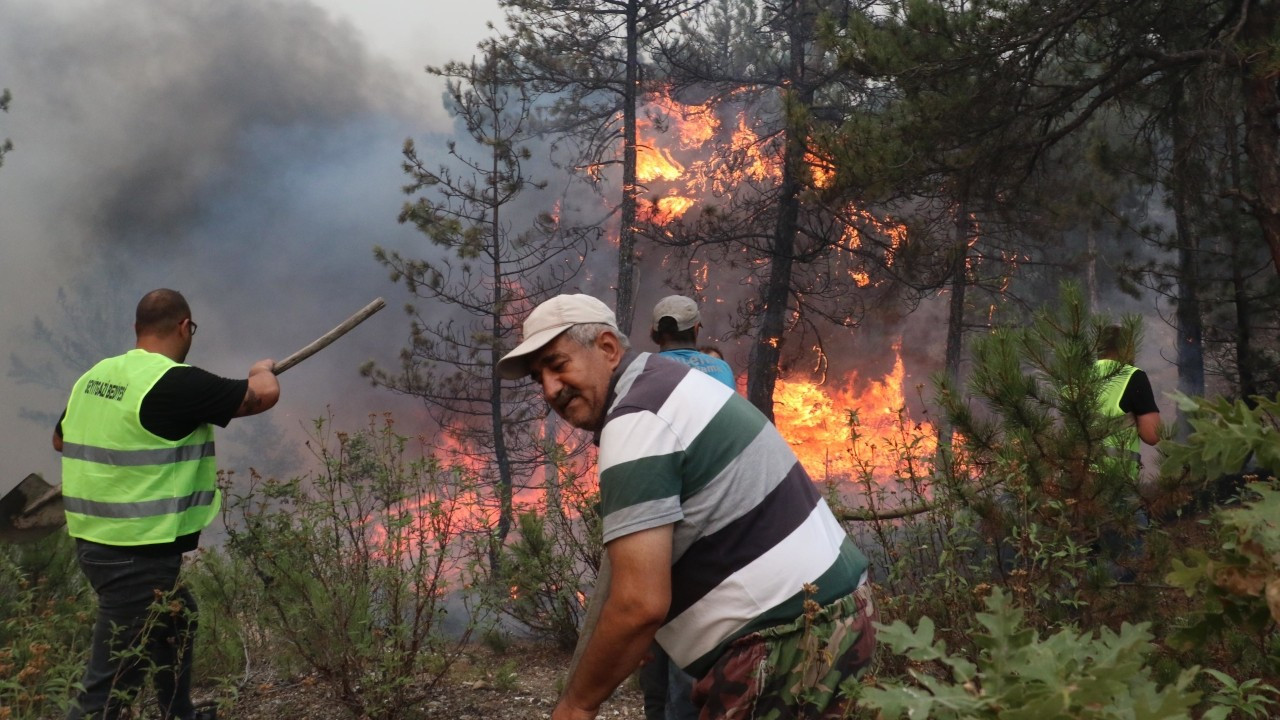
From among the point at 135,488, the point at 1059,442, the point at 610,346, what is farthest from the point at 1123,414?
the point at 135,488

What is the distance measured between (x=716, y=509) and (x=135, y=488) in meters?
2.59

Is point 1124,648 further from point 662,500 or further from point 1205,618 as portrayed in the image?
point 662,500

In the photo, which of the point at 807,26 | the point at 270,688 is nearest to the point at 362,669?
the point at 270,688

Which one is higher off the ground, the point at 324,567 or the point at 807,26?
the point at 807,26

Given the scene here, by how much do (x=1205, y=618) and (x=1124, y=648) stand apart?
0.45 metres

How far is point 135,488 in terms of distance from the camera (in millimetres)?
3527

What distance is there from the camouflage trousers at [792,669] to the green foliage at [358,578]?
2.24 metres

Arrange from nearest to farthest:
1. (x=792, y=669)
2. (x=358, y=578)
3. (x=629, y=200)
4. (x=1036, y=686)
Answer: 1. (x=1036, y=686)
2. (x=792, y=669)
3. (x=358, y=578)
4. (x=629, y=200)

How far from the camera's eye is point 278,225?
69.3 ft

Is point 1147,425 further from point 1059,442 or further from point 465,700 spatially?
point 465,700

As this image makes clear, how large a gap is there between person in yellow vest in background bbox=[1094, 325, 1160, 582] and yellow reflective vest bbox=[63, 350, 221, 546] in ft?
11.2

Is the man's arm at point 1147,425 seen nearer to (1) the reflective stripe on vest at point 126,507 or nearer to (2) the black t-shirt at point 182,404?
(2) the black t-shirt at point 182,404

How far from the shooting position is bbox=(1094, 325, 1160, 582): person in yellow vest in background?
11.4 ft

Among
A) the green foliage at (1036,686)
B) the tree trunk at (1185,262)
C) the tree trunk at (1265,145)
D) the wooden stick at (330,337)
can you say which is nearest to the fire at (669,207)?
the tree trunk at (1185,262)
